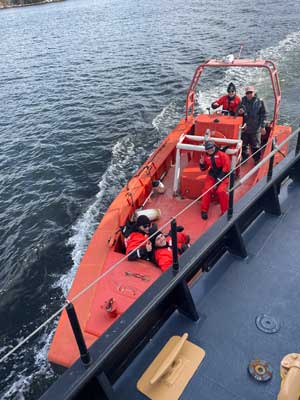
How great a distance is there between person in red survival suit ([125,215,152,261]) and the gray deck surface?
1.73m

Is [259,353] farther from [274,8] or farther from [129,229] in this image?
[274,8]

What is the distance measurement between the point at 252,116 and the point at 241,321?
20.4ft

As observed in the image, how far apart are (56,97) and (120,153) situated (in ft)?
24.6

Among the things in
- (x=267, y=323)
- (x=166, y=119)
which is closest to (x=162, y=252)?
(x=267, y=323)

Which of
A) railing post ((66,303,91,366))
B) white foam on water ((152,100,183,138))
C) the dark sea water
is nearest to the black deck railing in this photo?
railing post ((66,303,91,366))

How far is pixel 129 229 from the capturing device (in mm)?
5805

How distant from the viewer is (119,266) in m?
5.34

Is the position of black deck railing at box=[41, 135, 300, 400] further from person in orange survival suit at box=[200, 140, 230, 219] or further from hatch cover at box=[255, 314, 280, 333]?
person in orange survival suit at box=[200, 140, 230, 219]

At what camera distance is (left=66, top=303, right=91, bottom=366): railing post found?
2158 mm

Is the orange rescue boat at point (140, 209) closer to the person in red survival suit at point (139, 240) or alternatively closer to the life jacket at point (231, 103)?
the person in red survival suit at point (139, 240)

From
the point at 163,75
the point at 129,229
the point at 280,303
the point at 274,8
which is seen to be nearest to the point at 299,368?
the point at 280,303

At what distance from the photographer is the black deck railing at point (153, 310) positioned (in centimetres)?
241

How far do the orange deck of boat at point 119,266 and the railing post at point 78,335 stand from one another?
2.03 m

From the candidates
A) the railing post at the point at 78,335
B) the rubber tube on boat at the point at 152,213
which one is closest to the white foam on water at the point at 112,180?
the rubber tube on boat at the point at 152,213
